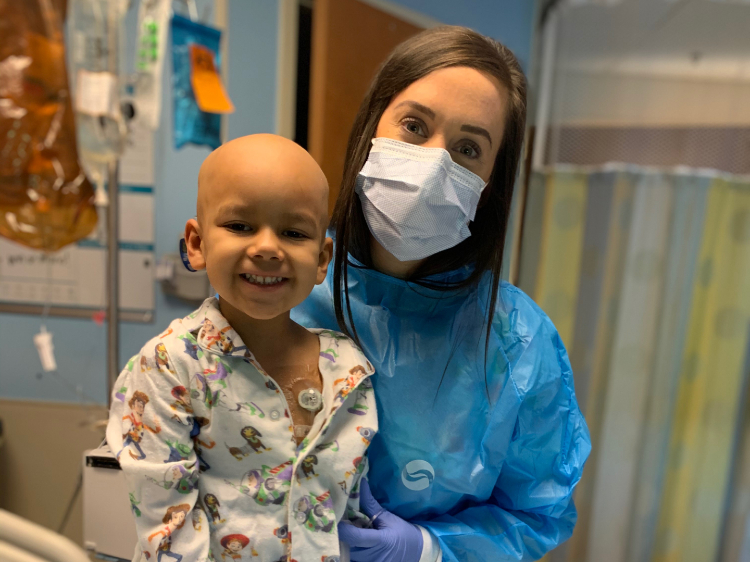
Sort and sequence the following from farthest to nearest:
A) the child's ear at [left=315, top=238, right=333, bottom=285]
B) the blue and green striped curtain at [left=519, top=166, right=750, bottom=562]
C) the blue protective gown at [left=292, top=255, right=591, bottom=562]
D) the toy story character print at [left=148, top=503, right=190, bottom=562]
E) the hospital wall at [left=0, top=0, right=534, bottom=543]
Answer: the blue and green striped curtain at [left=519, top=166, right=750, bottom=562]
the hospital wall at [left=0, top=0, right=534, bottom=543]
the blue protective gown at [left=292, top=255, right=591, bottom=562]
the child's ear at [left=315, top=238, right=333, bottom=285]
the toy story character print at [left=148, top=503, right=190, bottom=562]

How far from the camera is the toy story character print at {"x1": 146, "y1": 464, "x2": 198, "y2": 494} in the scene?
63cm

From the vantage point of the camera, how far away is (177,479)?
2.07 feet

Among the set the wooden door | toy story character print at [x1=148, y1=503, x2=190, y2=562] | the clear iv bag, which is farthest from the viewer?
the wooden door

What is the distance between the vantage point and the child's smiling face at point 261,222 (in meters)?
0.64

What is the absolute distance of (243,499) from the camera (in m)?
0.67

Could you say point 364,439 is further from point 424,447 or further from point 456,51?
point 456,51

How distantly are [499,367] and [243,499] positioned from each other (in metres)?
0.48

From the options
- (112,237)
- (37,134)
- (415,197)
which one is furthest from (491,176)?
(37,134)

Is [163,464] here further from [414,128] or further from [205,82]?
[205,82]

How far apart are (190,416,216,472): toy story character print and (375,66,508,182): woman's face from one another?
53 centimetres

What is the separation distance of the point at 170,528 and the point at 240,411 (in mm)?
163

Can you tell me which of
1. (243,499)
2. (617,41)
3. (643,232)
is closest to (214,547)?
(243,499)

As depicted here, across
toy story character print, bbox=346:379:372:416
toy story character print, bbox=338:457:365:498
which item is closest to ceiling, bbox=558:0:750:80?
toy story character print, bbox=346:379:372:416

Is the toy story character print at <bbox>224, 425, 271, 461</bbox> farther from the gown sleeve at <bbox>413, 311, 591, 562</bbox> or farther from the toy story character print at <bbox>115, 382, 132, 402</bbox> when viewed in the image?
the gown sleeve at <bbox>413, 311, 591, 562</bbox>
